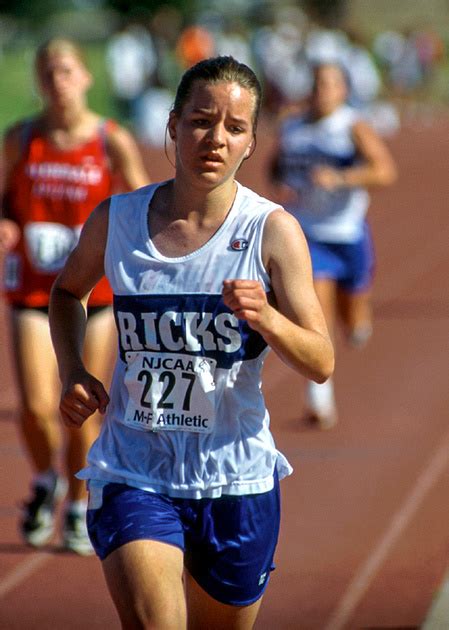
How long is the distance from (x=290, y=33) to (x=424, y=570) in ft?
95.9

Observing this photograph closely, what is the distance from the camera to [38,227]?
257 inches

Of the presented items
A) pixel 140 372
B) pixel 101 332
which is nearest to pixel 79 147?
pixel 101 332

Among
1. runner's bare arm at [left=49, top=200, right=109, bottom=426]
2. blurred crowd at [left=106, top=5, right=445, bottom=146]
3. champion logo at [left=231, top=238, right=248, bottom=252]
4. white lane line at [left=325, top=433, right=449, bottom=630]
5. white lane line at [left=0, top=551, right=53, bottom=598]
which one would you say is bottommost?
blurred crowd at [left=106, top=5, right=445, bottom=146]

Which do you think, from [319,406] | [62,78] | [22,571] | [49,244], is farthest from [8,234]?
[319,406]

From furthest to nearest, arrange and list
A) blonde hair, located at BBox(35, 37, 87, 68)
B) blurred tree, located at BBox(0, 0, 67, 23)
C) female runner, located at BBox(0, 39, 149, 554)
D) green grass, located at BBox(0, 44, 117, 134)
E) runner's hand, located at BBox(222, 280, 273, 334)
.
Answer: blurred tree, located at BBox(0, 0, 67, 23) → green grass, located at BBox(0, 44, 117, 134) → blonde hair, located at BBox(35, 37, 87, 68) → female runner, located at BBox(0, 39, 149, 554) → runner's hand, located at BBox(222, 280, 273, 334)

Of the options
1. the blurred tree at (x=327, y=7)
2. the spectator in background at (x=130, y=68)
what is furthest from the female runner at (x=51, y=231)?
the blurred tree at (x=327, y=7)

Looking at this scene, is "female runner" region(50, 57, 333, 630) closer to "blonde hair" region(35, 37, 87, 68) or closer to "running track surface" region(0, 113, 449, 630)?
"running track surface" region(0, 113, 449, 630)

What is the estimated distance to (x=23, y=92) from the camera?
34.4 metres

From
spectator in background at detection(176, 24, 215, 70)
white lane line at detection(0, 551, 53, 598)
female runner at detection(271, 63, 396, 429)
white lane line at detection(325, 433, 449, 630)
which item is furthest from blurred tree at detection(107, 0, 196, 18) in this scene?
white lane line at detection(0, 551, 53, 598)

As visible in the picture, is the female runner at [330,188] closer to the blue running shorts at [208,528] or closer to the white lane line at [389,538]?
the white lane line at [389,538]

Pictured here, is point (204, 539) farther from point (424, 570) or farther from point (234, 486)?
point (424, 570)

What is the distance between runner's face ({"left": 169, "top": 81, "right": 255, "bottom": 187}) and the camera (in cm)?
371

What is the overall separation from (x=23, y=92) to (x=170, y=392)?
3132 cm

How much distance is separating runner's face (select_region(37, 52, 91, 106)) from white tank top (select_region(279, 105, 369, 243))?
2745 millimetres
